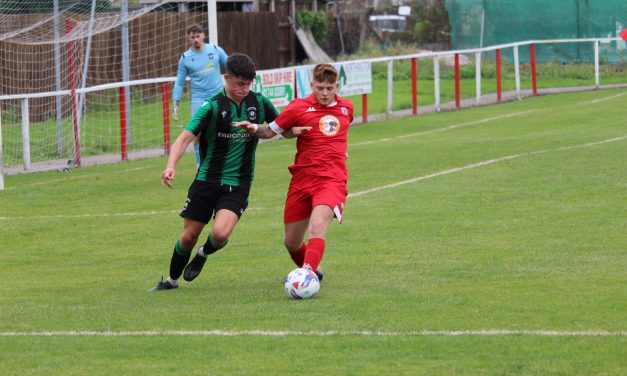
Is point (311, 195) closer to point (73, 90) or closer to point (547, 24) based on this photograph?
point (73, 90)

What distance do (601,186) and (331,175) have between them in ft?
20.4

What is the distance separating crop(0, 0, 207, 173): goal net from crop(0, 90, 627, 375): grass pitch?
202 centimetres

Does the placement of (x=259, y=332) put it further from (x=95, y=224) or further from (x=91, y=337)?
(x=95, y=224)

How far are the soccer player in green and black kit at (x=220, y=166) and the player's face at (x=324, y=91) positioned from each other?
0.48 metres

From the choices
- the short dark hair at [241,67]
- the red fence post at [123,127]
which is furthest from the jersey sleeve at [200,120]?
the red fence post at [123,127]

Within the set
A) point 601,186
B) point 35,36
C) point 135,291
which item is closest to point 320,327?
point 135,291

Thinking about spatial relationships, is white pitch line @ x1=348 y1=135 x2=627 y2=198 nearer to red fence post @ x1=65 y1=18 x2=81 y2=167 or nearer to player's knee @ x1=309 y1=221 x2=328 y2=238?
player's knee @ x1=309 y1=221 x2=328 y2=238

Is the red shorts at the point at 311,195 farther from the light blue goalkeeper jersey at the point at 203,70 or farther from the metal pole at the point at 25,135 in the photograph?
the metal pole at the point at 25,135

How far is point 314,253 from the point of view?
9070 millimetres

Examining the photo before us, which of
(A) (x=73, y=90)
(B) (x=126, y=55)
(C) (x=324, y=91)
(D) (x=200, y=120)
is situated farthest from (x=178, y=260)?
(B) (x=126, y=55)

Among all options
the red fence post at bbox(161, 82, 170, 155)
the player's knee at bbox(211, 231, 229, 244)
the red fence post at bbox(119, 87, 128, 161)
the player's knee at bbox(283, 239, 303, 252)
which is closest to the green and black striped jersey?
the player's knee at bbox(211, 231, 229, 244)

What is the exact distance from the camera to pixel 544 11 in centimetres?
3819

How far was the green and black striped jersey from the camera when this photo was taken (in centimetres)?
948

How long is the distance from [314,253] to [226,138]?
3.86ft
